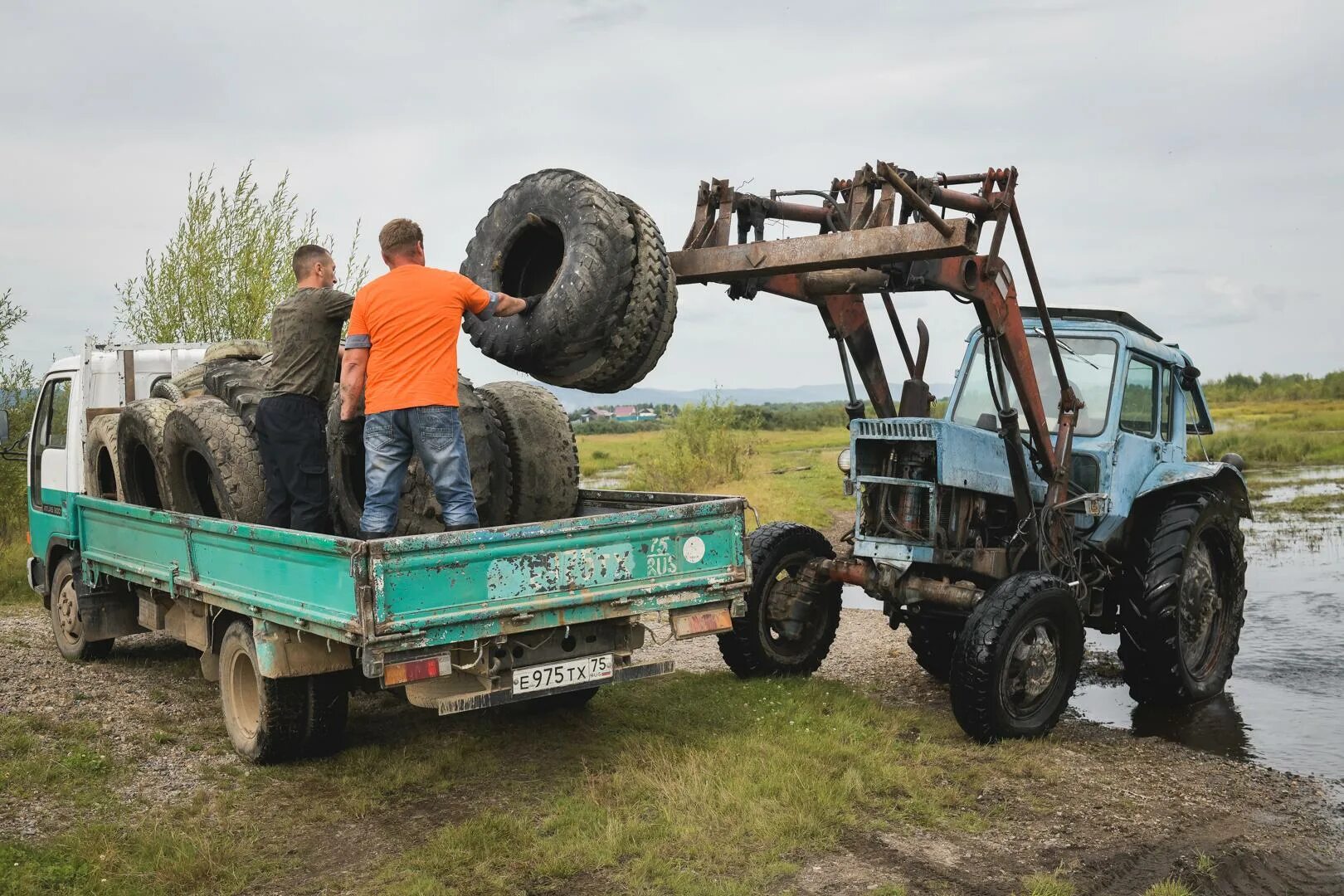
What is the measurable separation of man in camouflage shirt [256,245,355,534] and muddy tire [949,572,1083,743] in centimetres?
358

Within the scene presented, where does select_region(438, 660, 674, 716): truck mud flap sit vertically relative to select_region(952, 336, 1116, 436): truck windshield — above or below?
below

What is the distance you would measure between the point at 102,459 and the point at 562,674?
4879 mm

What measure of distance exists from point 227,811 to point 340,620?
51.3 inches

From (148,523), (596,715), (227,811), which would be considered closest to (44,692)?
(148,523)

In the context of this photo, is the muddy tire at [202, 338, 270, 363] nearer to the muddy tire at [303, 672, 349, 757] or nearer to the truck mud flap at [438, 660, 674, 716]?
the muddy tire at [303, 672, 349, 757]

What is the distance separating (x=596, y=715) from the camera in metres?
7.45

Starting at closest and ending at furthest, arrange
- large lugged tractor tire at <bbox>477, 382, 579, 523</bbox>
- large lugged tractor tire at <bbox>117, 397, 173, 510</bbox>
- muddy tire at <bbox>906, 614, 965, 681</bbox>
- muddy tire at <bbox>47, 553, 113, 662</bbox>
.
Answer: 1. large lugged tractor tire at <bbox>477, 382, 579, 523</bbox>
2. large lugged tractor tire at <bbox>117, 397, 173, 510</bbox>
3. muddy tire at <bbox>906, 614, 965, 681</bbox>
4. muddy tire at <bbox>47, 553, 113, 662</bbox>

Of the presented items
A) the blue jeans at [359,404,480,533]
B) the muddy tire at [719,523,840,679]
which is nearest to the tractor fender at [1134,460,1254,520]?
the muddy tire at [719,523,840,679]

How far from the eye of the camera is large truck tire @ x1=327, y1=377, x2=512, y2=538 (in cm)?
629

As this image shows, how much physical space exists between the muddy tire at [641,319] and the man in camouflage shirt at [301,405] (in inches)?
52.2

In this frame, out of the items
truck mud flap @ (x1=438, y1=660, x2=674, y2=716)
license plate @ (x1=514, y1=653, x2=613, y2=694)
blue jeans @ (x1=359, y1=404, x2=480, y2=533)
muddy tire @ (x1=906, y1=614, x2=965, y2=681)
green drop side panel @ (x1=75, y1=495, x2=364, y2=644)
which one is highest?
blue jeans @ (x1=359, y1=404, x2=480, y2=533)

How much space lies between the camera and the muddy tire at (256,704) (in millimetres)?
6203

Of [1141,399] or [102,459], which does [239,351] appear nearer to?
[102,459]

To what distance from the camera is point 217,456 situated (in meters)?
6.82
